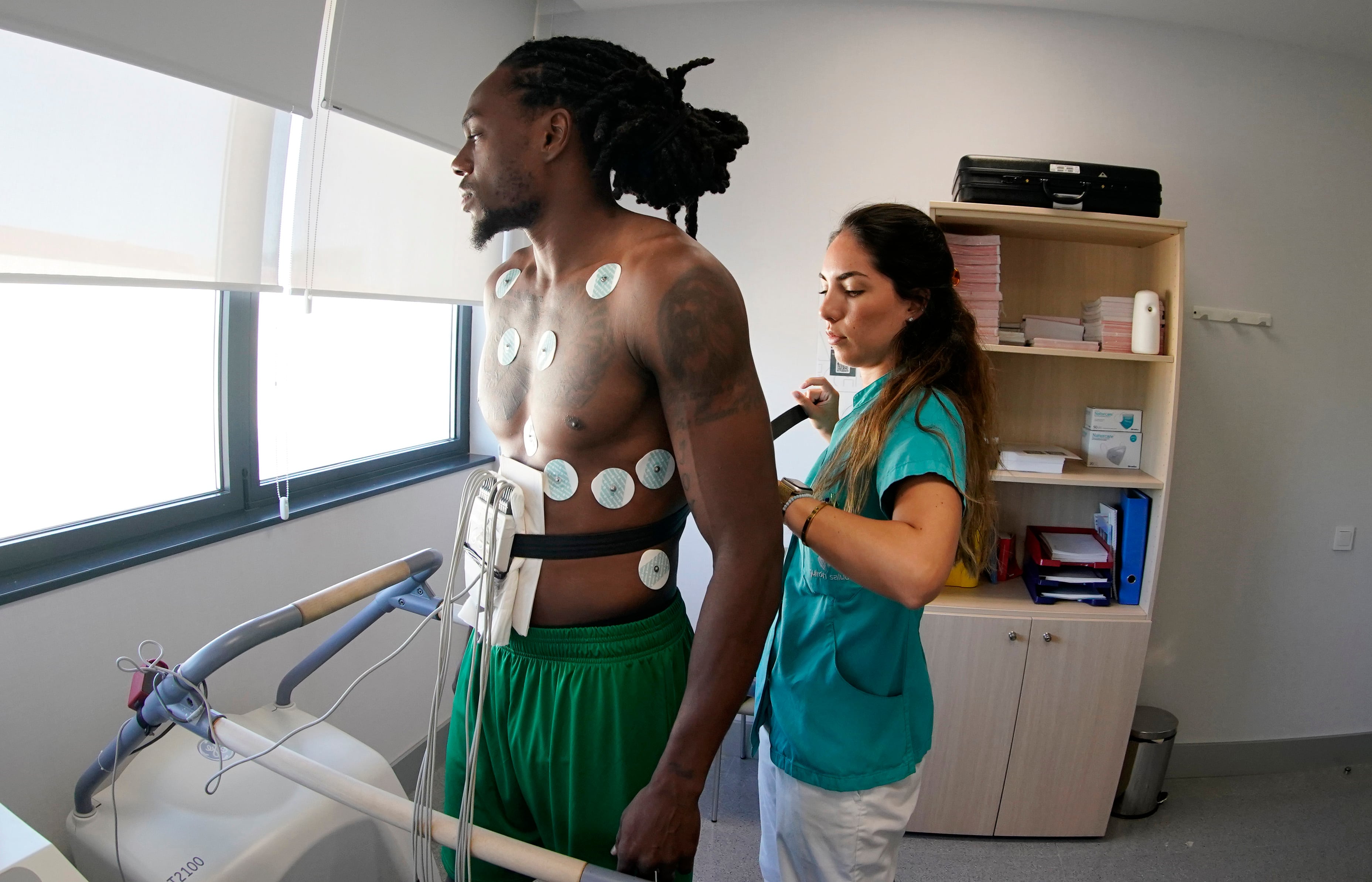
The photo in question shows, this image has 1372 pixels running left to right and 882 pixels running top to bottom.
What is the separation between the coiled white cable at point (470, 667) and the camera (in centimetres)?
81

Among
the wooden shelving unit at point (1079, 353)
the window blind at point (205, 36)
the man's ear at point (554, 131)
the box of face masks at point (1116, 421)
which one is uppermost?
the window blind at point (205, 36)

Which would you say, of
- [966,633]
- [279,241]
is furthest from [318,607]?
[966,633]

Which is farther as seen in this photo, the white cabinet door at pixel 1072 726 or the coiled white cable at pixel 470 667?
the white cabinet door at pixel 1072 726

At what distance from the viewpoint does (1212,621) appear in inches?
107

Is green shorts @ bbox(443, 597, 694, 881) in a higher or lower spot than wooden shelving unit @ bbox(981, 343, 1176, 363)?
lower

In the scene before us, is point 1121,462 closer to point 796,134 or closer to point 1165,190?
point 1165,190

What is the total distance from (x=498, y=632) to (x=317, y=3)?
5.21 feet

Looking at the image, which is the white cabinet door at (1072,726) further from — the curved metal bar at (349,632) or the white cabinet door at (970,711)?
the curved metal bar at (349,632)

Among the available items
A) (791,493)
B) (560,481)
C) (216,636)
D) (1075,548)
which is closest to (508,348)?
(560,481)

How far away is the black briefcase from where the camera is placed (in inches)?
84.7

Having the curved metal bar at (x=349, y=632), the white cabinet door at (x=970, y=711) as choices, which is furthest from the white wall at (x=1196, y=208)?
the curved metal bar at (x=349, y=632)

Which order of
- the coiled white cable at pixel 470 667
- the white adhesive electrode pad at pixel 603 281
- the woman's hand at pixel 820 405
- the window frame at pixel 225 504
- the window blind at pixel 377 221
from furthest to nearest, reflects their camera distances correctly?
the window blind at pixel 377 221 < the woman's hand at pixel 820 405 < the window frame at pixel 225 504 < the white adhesive electrode pad at pixel 603 281 < the coiled white cable at pixel 470 667

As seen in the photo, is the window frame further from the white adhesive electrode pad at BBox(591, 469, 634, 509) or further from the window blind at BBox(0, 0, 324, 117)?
the white adhesive electrode pad at BBox(591, 469, 634, 509)

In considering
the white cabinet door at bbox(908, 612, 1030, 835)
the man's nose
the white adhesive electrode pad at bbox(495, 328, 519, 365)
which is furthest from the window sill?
the white cabinet door at bbox(908, 612, 1030, 835)
